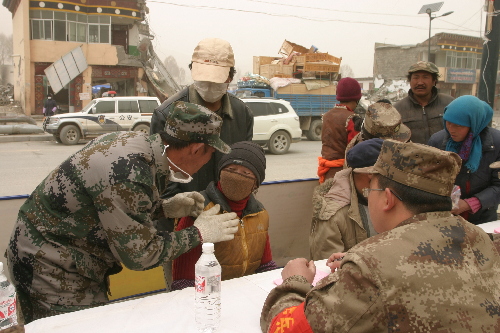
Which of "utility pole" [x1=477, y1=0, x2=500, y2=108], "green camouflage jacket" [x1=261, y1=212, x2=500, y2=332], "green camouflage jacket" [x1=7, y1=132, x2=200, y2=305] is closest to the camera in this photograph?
"green camouflage jacket" [x1=261, y1=212, x2=500, y2=332]

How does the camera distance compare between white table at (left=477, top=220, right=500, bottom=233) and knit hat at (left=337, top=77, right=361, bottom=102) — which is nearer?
white table at (left=477, top=220, right=500, bottom=233)

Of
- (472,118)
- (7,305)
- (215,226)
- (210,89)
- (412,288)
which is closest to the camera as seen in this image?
(412,288)

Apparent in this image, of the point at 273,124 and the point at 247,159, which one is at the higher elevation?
the point at 247,159

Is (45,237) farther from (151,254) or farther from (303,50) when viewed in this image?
(303,50)

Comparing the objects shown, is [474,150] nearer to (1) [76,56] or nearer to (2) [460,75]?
(1) [76,56]

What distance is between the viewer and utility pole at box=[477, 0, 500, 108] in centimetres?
522

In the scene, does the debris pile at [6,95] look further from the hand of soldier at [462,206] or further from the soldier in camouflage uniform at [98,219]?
the hand of soldier at [462,206]

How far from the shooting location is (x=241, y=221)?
2.36 metres

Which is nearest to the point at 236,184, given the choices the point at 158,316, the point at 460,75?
the point at 158,316

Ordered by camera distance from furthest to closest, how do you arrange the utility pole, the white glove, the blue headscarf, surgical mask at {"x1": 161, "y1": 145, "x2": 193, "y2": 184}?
the utility pole < the blue headscarf < the white glove < surgical mask at {"x1": 161, "y1": 145, "x2": 193, "y2": 184}

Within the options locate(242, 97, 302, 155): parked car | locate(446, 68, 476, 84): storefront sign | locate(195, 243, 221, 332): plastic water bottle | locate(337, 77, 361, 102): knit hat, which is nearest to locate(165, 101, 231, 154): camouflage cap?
locate(195, 243, 221, 332): plastic water bottle

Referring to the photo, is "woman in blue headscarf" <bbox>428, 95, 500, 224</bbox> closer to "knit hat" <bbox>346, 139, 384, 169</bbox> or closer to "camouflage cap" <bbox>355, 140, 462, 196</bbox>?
"knit hat" <bbox>346, 139, 384, 169</bbox>

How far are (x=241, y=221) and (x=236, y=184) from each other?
214 millimetres

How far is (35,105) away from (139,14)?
8679 millimetres
